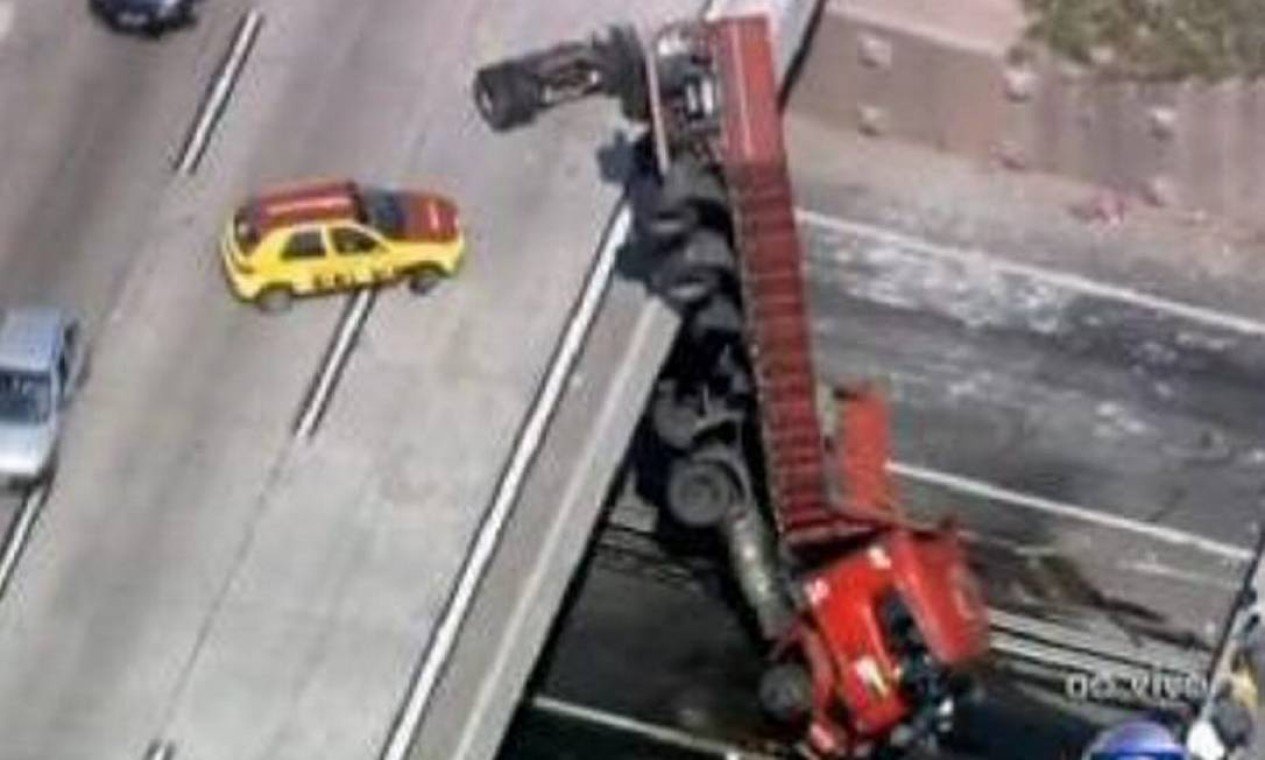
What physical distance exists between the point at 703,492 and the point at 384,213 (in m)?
5.91

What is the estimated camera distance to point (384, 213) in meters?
52.1

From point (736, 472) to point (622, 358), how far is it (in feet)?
8.53

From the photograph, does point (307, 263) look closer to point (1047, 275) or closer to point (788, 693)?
point (788, 693)

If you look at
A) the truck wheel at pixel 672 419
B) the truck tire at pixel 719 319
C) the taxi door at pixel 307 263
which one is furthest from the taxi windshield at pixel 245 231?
the truck tire at pixel 719 319

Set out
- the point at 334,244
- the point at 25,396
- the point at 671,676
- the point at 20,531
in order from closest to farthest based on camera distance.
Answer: the point at 20,531, the point at 25,396, the point at 334,244, the point at 671,676

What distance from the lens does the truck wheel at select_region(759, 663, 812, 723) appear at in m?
51.0

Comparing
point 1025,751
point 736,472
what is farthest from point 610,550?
point 1025,751

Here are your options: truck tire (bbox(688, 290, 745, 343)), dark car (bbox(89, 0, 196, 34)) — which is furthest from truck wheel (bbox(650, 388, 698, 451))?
dark car (bbox(89, 0, 196, 34))

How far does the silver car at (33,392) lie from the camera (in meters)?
50.2

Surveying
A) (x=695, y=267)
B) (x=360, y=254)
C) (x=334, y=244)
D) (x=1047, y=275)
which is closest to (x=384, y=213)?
(x=360, y=254)

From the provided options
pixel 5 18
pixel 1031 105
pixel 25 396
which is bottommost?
pixel 25 396

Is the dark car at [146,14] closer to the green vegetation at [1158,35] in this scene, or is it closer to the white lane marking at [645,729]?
the white lane marking at [645,729]

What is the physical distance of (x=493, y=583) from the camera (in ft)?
161

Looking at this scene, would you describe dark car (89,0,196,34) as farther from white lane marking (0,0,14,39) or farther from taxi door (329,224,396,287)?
taxi door (329,224,396,287)
